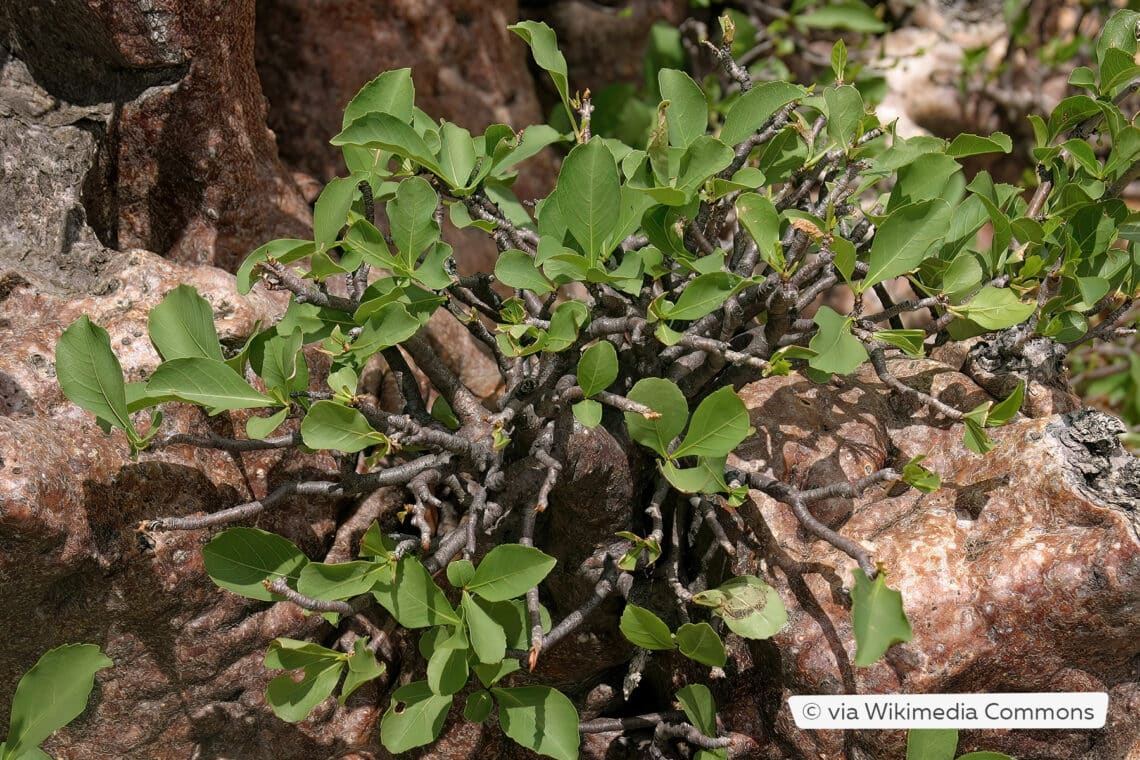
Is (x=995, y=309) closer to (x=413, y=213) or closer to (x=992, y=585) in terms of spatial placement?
(x=992, y=585)

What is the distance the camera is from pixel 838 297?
11.0 feet

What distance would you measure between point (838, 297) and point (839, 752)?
2181mm

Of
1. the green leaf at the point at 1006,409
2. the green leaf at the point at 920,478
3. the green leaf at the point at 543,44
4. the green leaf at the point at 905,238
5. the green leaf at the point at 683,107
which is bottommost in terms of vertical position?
the green leaf at the point at 920,478

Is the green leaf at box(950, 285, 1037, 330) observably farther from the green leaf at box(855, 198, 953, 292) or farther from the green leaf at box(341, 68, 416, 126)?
the green leaf at box(341, 68, 416, 126)

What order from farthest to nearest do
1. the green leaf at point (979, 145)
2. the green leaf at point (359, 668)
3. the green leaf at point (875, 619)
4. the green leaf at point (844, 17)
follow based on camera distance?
1. the green leaf at point (844, 17)
2. the green leaf at point (979, 145)
3. the green leaf at point (359, 668)
4. the green leaf at point (875, 619)

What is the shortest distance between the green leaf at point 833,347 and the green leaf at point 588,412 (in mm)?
309

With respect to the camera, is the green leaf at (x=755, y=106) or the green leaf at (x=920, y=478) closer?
the green leaf at (x=920, y=478)

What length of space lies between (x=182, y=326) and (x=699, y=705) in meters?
0.99

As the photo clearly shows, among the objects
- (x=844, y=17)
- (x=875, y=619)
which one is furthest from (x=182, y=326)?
(x=844, y=17)

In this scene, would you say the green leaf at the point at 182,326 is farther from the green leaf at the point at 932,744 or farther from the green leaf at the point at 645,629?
the green leaf at the point at 932,744

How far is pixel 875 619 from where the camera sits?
1172 mm

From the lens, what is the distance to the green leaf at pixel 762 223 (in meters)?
1.34

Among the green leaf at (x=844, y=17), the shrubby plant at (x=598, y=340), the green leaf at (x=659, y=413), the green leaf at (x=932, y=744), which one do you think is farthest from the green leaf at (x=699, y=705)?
the green leaf at (x=844, y=17)

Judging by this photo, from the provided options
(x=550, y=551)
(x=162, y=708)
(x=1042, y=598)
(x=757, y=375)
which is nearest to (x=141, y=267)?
(x=162, y=708)
